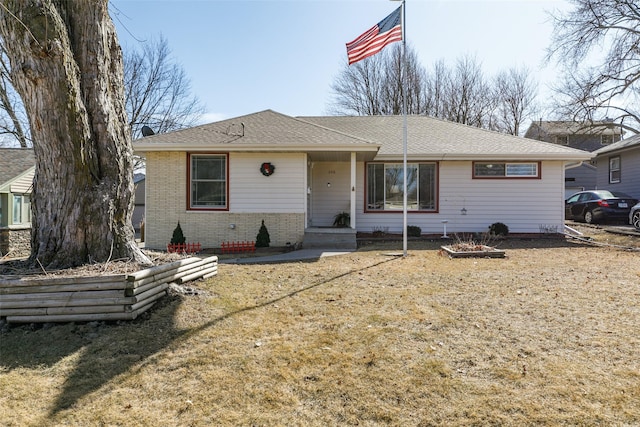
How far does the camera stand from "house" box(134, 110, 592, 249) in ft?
33.4

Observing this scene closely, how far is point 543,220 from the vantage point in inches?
449

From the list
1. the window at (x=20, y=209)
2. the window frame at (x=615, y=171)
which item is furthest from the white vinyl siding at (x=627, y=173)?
the window at (x=20, y=209)

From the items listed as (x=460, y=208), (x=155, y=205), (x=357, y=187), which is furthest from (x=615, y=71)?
(x=155, y=205)

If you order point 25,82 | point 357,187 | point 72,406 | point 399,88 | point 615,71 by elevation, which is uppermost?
point 399,88

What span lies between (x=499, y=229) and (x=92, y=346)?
1117 cm

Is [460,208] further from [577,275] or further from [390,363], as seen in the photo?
[390,363]

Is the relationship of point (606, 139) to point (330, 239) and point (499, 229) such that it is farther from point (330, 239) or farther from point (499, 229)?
point (330, 239)

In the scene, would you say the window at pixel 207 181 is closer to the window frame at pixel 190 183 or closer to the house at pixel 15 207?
the window frame at pixel 190 183

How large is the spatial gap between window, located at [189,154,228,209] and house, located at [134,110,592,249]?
29 millimetres

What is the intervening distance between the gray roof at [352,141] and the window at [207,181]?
0.51 m

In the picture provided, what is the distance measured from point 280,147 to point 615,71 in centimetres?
2031

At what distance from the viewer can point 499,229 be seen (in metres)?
11.3

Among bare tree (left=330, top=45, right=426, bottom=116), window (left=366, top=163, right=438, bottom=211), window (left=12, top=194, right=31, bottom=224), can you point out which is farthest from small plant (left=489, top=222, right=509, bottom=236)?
bare tree (left=330, top=45, right=426, bottom=116)

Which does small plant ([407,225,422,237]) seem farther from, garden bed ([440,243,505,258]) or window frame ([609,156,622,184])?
window frame ([609,156,622,184])
